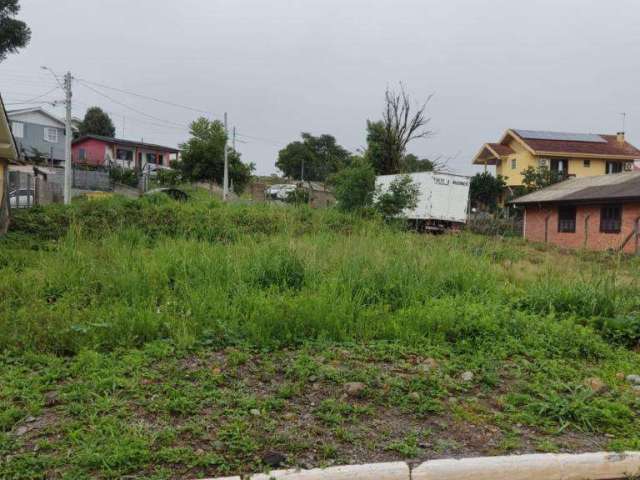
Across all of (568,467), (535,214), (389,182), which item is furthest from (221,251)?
(535,214)

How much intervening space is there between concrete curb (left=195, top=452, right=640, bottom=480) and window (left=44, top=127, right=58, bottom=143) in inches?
1798

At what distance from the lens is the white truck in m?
23.1

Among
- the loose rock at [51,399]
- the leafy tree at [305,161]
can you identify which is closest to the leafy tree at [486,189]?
the leafy tree at [305,161]

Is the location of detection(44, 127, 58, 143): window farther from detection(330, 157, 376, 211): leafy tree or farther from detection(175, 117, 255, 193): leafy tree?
detection(330, 157, 376, 211): leafy tree

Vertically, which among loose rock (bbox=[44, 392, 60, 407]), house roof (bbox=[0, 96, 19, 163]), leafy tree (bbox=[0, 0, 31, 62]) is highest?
leafy tree (bbox=[0, 0, 31, 62])

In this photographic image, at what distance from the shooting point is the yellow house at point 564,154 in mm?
38031

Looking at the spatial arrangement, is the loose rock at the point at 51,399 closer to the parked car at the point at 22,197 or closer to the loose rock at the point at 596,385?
the loose rock at the point at 596,385

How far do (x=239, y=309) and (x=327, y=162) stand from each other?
187 ft

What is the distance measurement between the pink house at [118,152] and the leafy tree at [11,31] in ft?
60.2

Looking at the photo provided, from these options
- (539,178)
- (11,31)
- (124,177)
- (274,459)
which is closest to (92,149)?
(124,177)

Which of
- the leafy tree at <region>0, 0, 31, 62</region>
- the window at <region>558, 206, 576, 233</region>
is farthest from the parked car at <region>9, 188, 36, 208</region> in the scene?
the window at <region>558, 206, 576, 233</region>

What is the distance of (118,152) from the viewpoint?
47438 millimetres

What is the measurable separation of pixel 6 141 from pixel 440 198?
59.5 feet

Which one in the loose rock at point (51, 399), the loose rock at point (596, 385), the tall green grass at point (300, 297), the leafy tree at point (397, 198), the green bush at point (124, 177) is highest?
the green bush at point (124, 177)
